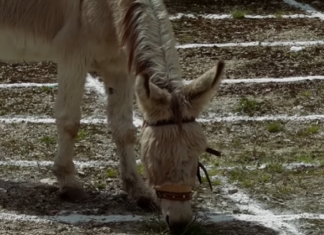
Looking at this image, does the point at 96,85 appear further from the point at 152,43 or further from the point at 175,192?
the point at 175,192

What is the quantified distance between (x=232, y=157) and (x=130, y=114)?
138 centimetres

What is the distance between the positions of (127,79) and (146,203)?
4.19 feet

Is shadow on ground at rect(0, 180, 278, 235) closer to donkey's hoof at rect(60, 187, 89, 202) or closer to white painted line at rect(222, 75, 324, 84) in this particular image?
donkey's hoof at rect(60, 187, 89, 202)

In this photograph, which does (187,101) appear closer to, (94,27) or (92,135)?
(94,27)

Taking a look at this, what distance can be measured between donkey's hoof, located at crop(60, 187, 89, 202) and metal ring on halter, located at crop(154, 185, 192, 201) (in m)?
1.58

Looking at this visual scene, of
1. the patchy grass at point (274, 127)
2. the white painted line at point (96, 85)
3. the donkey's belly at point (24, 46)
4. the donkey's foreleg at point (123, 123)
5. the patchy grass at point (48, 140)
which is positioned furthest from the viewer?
the white painted line at point (96, 85)

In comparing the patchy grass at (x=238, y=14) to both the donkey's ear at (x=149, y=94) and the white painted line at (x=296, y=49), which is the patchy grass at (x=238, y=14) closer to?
the white painted line at (x=296, y=49)

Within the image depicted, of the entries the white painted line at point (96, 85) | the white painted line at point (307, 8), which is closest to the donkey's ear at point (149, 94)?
the white painted line at point (96, 85)

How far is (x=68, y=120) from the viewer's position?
7930 millimetres

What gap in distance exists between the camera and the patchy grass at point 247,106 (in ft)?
33.1

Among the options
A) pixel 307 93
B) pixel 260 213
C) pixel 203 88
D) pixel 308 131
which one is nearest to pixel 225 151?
pixel 308 131

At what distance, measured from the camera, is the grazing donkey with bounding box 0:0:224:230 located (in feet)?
21.4

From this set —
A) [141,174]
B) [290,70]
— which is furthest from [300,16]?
[141,174]

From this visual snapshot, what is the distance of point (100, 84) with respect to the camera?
36.4 ft
